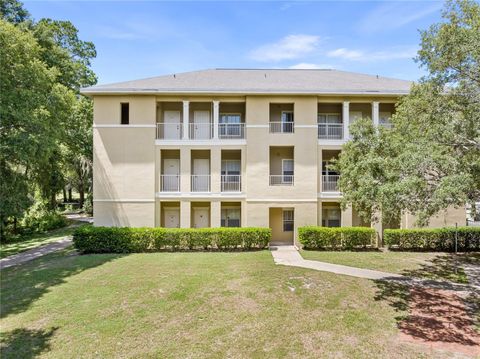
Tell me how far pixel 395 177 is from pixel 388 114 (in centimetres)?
1101

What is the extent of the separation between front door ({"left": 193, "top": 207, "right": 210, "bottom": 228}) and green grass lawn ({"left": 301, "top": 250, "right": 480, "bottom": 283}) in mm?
7015

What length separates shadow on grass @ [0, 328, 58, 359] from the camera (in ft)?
20.7

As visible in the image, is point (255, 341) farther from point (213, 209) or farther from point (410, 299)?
point (213, 209)

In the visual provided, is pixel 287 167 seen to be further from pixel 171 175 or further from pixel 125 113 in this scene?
pixel 125 113

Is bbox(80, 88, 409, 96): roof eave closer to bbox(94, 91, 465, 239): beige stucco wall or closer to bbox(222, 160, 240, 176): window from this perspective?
bbox(94, 91, 465, 239): beige stucco wall

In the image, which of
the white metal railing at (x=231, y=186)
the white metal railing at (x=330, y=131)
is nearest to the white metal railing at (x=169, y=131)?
the white metal railing at (x=231, y=186)

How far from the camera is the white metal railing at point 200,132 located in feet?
57.4

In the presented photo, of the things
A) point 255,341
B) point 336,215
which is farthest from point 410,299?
point 336,215

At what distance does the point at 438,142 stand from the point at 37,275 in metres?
16.2

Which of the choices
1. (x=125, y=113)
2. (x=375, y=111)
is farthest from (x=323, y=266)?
(x=125, y=113)

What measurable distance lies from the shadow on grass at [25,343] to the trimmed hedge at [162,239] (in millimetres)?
7487

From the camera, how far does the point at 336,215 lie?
1827 cm

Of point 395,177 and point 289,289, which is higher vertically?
point 395,177

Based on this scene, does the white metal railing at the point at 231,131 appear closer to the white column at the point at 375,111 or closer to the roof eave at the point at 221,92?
the roof eave at the point at 221,92
